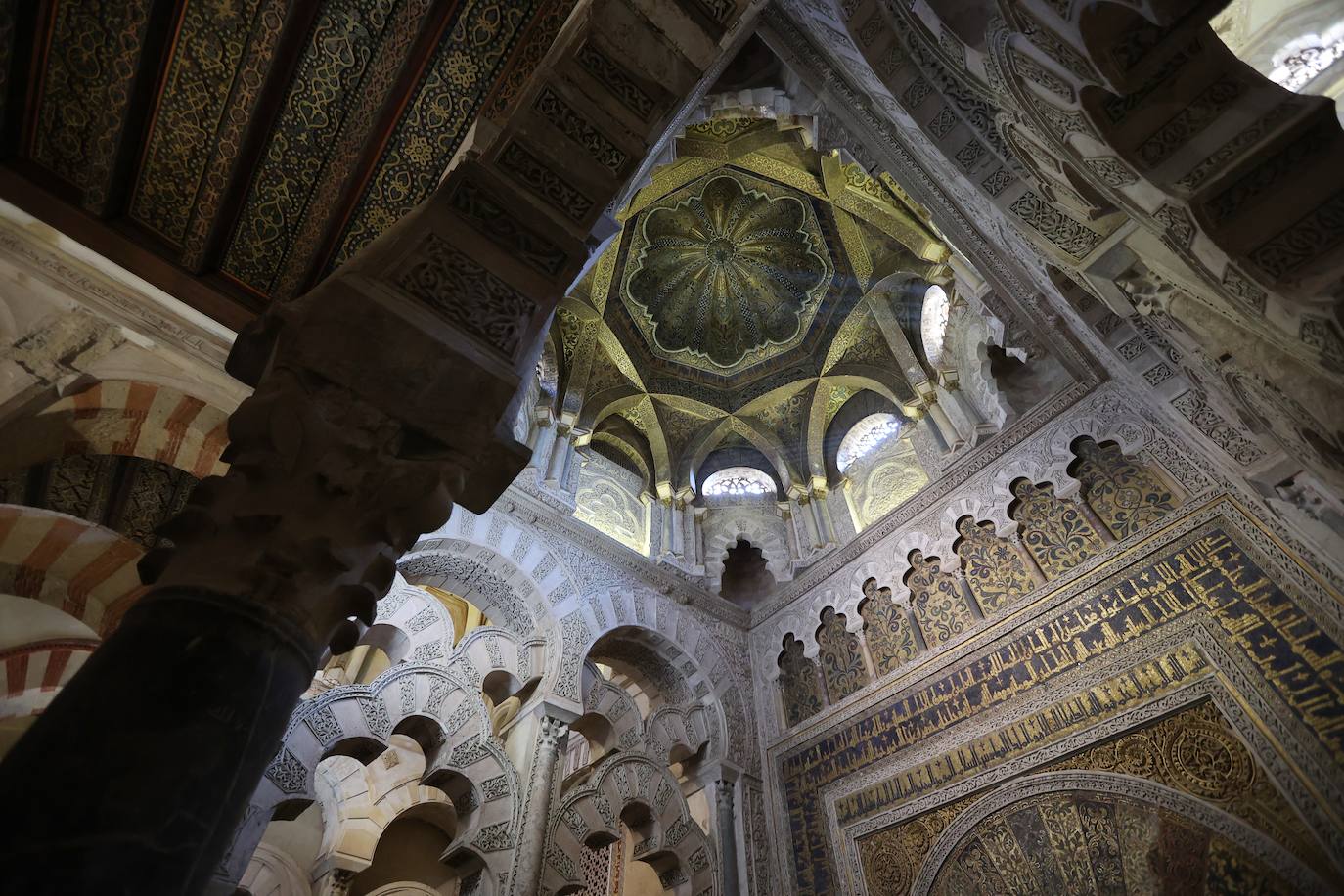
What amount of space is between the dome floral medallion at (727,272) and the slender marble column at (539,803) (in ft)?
17.2

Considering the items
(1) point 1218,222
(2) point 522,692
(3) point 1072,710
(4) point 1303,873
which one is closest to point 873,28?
(1) point 1218,222

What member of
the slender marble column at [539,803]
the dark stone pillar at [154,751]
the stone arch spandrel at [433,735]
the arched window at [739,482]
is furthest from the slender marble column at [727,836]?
the dark stone pillar at [154,751]

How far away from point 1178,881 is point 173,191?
7.14 meters

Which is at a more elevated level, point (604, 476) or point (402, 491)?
point (604, 476)

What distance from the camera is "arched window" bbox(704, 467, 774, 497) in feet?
28.9

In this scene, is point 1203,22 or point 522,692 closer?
point 1203,22

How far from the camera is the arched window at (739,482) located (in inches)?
347

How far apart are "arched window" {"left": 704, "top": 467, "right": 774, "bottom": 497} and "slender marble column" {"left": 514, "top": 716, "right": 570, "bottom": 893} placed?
4.06 meters

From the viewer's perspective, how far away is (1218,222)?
2354 mm

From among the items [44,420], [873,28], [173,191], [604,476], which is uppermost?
[604,476]

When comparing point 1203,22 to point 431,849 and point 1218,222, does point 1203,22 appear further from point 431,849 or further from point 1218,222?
point 431,849

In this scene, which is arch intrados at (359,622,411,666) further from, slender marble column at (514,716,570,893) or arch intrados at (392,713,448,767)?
slender marble column at (514,716,570,893)

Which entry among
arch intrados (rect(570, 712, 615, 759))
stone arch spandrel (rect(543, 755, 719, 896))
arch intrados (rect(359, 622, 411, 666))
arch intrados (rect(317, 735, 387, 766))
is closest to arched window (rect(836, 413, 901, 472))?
arch intrados (rect(570, 712, 615, 759))

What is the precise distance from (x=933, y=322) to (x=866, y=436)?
1.59 m
